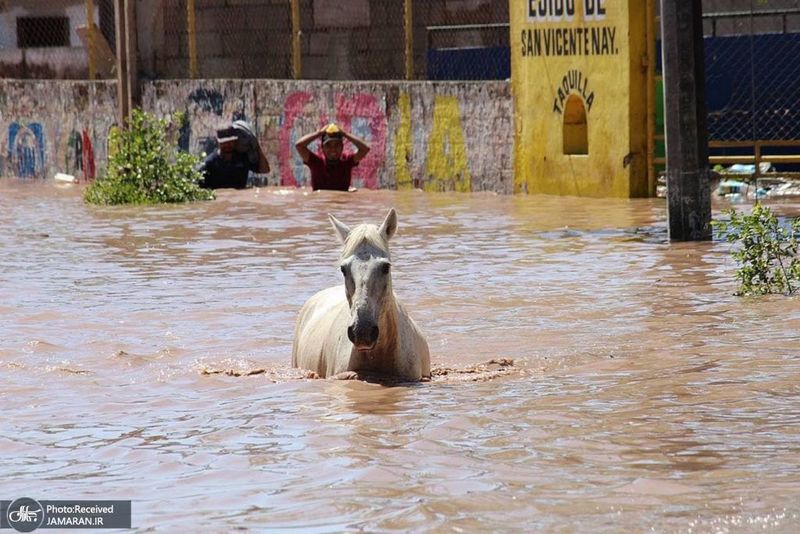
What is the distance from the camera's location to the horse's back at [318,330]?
856cm

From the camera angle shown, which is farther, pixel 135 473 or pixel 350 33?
pixel 350 33

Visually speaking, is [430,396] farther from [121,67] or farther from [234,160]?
[121,67]

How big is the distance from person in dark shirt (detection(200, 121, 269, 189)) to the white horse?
13.3 meters

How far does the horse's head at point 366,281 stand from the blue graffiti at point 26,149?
19525mm

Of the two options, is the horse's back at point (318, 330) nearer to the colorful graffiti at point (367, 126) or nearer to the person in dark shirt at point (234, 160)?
the colorful graffiti at point (367, 126)

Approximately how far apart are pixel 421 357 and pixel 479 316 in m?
2.38

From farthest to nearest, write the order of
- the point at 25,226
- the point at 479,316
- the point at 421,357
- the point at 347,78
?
the point at 347,78
the point at 25,226
the point at 479,316
the point at 421,357

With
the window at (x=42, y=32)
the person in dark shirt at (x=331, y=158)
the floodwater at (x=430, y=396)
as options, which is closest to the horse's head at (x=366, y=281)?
the floodwater at (x=430, y=396)

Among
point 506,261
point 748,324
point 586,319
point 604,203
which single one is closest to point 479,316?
point 586,319

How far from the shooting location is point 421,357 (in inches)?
336

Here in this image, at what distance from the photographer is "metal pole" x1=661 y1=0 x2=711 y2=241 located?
14.0 m

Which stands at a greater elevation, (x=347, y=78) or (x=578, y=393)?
(x=347, y=78)

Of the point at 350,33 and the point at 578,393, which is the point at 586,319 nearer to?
the point at 578,393

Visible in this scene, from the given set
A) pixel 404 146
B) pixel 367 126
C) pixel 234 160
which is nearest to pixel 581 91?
pixel 404 146
